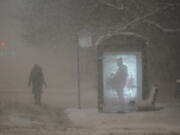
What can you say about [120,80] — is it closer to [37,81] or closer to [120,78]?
[120,78]

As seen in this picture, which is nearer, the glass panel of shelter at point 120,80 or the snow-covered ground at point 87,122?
the snow-covered ground at point 87,122

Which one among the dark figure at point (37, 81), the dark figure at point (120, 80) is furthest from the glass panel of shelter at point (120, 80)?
the dark figure at point (37, 81)

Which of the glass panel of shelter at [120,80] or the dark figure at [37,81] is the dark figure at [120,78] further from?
the dark figure at [37,81]

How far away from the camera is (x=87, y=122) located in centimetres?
285

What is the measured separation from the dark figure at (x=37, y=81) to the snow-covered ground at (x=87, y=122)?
0.35 feet

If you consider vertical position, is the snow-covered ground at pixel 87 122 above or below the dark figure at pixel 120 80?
below

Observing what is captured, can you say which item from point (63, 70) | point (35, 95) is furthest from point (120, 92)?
point (35, 95)

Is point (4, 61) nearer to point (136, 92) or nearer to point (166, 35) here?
point (136, 92)

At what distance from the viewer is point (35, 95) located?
2.95 metres

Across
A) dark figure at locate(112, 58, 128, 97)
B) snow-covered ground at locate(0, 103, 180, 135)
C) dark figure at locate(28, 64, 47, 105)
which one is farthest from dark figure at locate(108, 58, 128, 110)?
dark figure at locate(28, 64, 47, 105)

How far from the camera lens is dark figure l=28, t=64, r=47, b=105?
9.52ft

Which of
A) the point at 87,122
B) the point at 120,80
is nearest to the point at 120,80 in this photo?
the point at 120,80

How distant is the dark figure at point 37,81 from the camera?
290 cm

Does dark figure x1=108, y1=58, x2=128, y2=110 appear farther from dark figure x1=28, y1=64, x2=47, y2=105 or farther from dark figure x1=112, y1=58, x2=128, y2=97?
dark figure x1=28, y1=64, x2=47, y2=105
